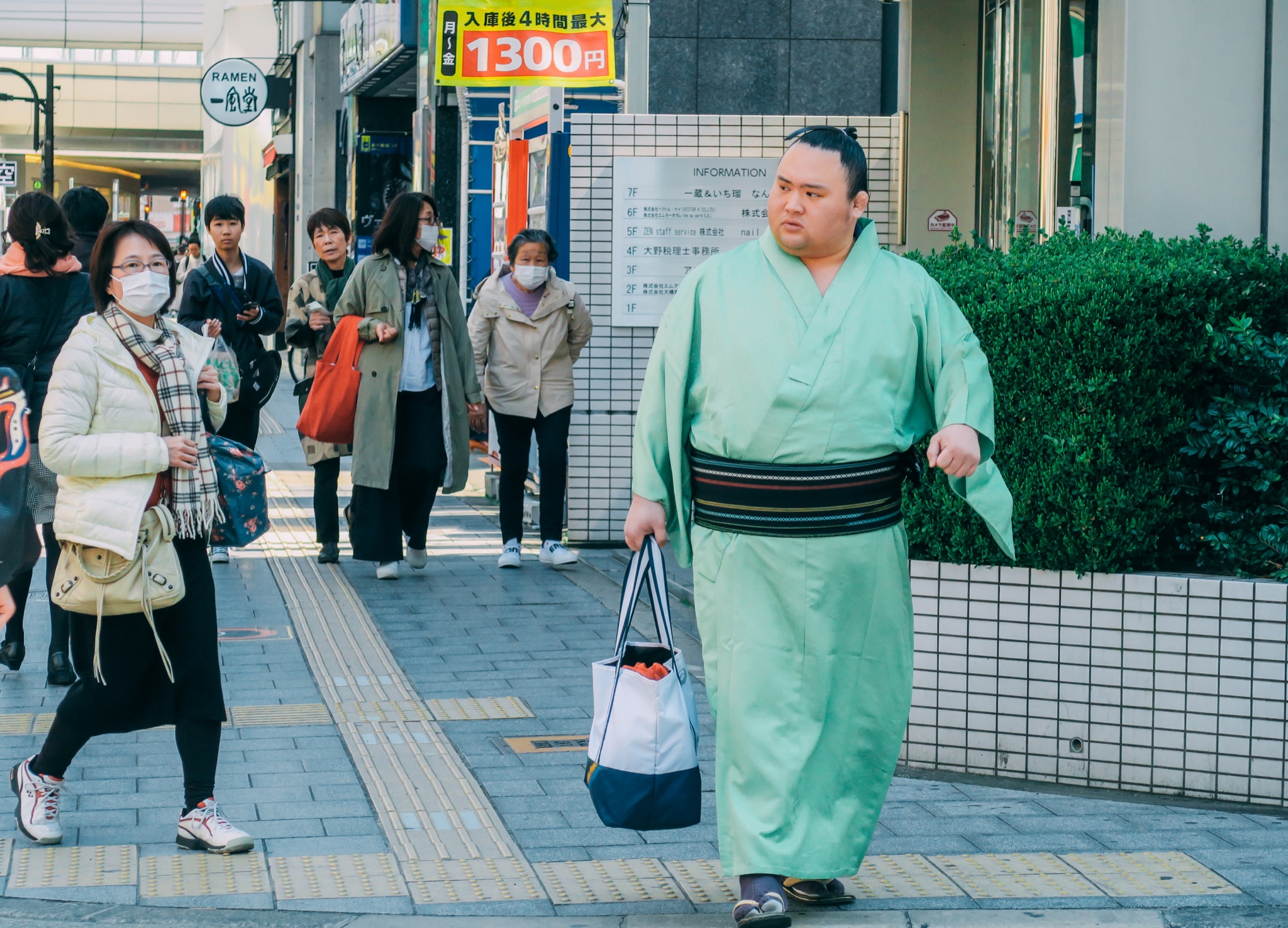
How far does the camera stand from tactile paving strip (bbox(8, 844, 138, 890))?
4.25 metres

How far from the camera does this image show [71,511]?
4.36 meters

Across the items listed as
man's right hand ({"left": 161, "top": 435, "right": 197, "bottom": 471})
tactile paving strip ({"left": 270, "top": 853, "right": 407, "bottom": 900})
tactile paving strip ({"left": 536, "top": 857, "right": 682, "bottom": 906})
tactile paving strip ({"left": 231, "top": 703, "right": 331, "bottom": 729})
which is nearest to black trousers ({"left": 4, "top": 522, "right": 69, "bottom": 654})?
tactile paving strip ({"left": 231, "top": 703, "right": 331, "bottom": 729})

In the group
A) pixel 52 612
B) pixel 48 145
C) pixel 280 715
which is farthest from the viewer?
pixel 48 145

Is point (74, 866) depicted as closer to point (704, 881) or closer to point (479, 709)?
point (704, 881)

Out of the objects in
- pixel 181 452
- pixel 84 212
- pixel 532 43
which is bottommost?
pixel 181 452

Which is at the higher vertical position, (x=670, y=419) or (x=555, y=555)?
(x=670, y=419)

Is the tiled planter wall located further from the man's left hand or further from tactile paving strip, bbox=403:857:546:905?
tactile paving strip, bbox=403:857:546:905

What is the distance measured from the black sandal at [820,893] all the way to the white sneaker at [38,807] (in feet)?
6.51

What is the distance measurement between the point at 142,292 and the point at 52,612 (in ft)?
8.54

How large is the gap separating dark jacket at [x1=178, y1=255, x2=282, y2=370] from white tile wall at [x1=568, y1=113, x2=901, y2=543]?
1.76 m

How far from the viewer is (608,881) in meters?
4.31

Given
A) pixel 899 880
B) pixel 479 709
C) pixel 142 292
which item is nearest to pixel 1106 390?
pixel 899 880

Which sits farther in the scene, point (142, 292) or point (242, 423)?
point (242, 423)

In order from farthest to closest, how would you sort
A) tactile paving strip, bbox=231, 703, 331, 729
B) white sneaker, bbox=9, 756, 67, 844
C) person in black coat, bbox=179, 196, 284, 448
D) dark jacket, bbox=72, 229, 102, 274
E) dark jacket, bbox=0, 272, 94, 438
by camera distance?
person in black coat, bbox=179, 196, 284, 448, dark jacket, bbox=72, 229, 102, 274, dark jacket, bbox=0, 272, 94, 438, tactile paving strip, bbox=231, 703, 331, 729, white sneaker, bbox=9, 756, 67, 844
